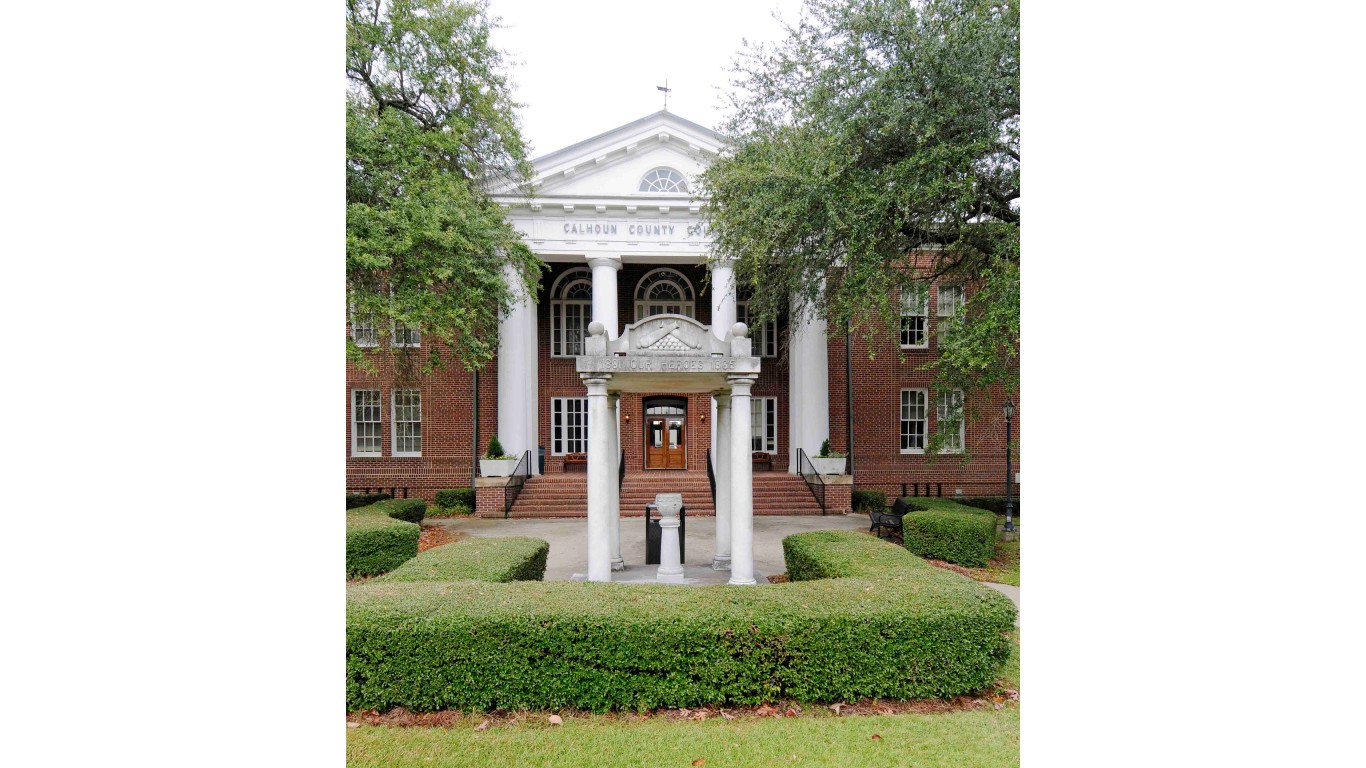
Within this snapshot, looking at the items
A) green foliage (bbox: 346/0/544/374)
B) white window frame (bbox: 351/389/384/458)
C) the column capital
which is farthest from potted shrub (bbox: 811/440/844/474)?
white window frame (bbox: 351/389/384/458)

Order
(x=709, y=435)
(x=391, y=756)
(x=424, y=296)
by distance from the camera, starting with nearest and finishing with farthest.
A: (x=391, y=756), (x=424, y=296), (x=709, y=435)

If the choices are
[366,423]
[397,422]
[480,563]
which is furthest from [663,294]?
[480,563]

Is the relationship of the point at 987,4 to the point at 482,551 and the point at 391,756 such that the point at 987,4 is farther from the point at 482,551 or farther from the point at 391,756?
the point at 391,756

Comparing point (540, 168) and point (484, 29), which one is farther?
point (540, 168)

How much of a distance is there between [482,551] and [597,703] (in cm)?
296

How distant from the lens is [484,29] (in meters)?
10.8

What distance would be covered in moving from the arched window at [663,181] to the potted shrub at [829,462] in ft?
27.1

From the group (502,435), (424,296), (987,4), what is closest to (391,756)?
(424,296)

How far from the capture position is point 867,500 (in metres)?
16.1

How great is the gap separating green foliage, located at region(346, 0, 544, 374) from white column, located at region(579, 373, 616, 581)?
4.22m

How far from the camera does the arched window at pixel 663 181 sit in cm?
1648

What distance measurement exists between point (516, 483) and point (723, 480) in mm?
8824

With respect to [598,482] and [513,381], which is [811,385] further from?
[598,482]

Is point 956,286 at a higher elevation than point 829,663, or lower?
higher
